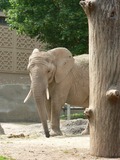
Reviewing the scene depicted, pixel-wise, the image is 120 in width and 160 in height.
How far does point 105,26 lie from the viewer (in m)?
6.00

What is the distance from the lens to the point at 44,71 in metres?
9.57

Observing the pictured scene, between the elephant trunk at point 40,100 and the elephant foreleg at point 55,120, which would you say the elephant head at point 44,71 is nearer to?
the elephant trunk at point 40,100

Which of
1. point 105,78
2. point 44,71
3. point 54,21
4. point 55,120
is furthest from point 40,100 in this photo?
point 54,21

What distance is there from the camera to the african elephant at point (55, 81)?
9.34 m

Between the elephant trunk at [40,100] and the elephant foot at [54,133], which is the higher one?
the elephant trunk at [40,100]

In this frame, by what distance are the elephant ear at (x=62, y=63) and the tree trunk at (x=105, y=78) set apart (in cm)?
412

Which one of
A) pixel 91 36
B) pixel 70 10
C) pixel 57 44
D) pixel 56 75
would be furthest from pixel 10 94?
pixel 91 36

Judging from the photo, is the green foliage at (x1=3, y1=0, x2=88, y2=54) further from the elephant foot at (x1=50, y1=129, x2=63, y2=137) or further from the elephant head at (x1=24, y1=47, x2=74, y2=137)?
the elephant foot at (x1=50, y1=129, x2=63, y2=137)

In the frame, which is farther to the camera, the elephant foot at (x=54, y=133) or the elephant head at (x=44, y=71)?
the elephant foot at (x=54, y=133)

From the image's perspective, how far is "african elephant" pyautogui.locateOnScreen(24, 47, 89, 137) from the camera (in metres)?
9.34

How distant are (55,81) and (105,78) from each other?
13.8 feet

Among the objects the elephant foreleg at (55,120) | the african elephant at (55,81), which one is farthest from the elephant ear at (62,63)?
the elephant foreleg at (55,120)

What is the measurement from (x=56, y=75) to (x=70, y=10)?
7.09 m

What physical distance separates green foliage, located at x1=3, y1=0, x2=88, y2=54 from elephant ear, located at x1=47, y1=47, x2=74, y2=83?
621 cm
